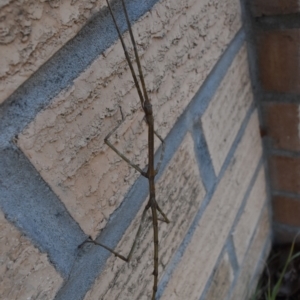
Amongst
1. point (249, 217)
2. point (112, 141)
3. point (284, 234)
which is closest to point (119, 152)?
point (112, 141)

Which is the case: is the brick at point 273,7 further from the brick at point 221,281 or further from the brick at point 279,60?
the brick at point 221,281

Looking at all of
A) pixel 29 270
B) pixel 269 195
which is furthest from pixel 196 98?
pixel 269 195

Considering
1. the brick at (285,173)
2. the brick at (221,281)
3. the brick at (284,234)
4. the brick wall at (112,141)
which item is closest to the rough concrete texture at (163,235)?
the brick wall at (112,141)

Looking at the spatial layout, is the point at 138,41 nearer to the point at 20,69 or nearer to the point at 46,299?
Answer: the point at 20,69

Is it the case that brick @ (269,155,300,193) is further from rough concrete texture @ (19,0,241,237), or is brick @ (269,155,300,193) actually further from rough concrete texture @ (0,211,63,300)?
rough concrete texture @ (0,211,63,300)

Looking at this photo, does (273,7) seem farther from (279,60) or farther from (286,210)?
(286,210)

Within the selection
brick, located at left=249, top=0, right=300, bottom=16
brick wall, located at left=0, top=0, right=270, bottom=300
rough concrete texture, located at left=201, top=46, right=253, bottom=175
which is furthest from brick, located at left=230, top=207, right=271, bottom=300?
brick, located at left=249, top=0, right=300, bottom=16
